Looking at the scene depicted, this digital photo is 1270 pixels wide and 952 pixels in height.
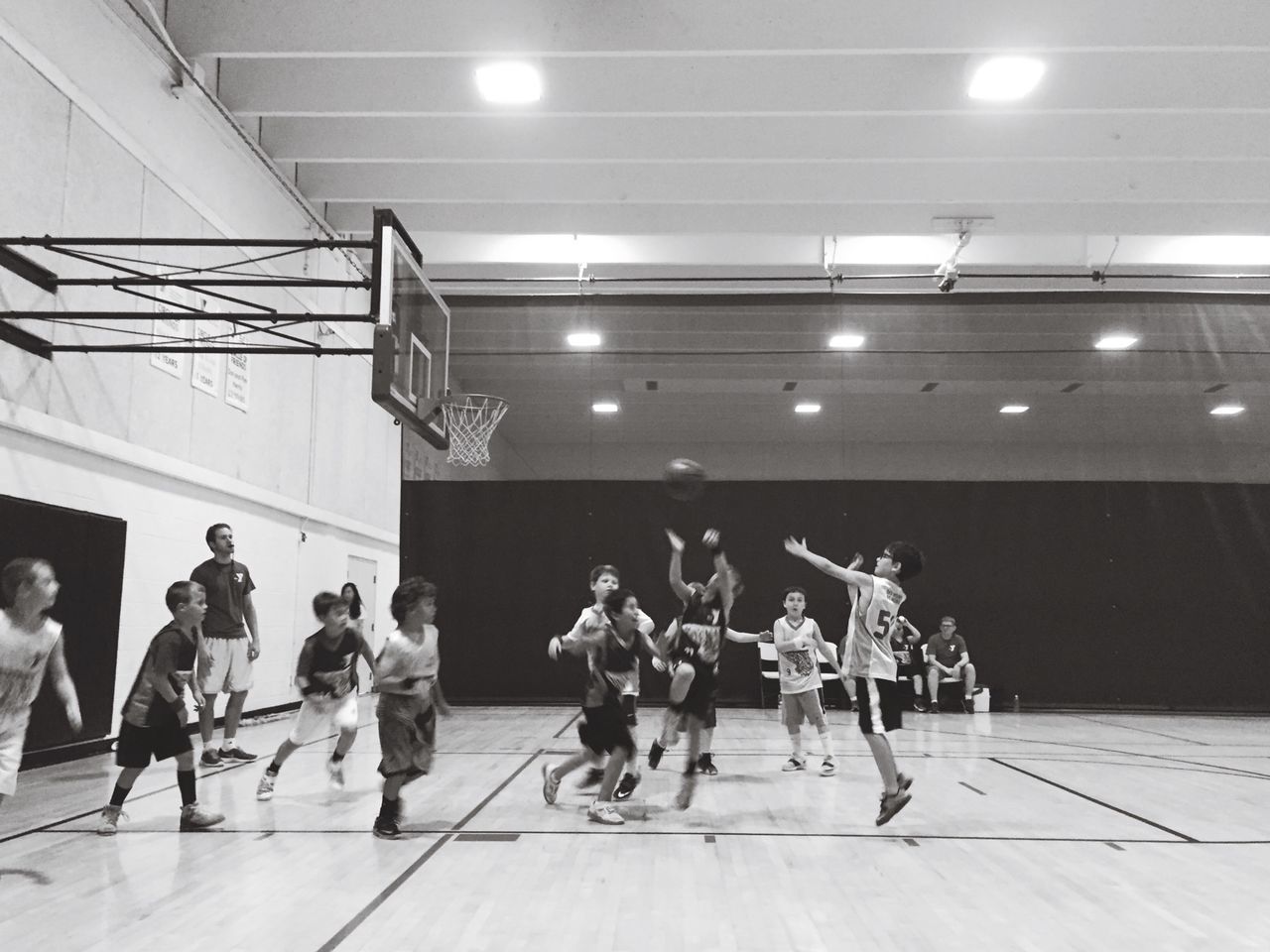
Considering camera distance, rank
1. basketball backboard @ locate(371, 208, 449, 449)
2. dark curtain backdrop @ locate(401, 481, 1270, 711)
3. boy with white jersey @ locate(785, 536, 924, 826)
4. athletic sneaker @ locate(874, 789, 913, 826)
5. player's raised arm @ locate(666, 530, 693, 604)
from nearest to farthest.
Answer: athletic sneaker @ locate(874, 789, 913, 826), boy with white jersey @ locate(785, 536, 924, 826), player's raised arm @ locate(666, 530, 693, 604), basketball backboard @ locate(371, 208, 449, 449), dark curtain backdrop @ locate(401, 481, 1270, 711)

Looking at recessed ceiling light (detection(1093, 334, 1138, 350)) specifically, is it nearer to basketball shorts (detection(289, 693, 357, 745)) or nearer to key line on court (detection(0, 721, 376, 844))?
key line on court (detection(0, 721, 376, 844))

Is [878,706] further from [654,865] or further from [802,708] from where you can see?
[802,708]

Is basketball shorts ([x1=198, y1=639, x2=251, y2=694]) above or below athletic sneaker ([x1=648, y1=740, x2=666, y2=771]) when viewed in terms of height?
above

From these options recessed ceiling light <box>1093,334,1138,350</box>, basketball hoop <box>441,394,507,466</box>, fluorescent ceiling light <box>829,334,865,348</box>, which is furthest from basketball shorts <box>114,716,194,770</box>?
recessed ceiling light <box>1093,334,1138,350</box>

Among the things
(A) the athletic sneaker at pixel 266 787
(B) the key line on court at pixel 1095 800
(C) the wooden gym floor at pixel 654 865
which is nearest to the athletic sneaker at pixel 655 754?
(C) the wooden gym floor at pixel 654 865

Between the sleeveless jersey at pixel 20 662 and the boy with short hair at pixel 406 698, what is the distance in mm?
1506

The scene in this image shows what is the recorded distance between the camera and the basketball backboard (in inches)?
258

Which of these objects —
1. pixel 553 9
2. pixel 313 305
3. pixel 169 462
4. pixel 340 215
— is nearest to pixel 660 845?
pixel 169 462

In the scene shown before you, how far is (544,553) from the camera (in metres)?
13.7

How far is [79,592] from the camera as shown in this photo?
7.22 meters

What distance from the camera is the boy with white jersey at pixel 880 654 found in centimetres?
527

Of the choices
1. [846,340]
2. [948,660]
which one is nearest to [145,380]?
[846,340]

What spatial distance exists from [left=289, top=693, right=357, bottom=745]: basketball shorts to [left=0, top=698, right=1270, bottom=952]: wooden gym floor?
41 cm

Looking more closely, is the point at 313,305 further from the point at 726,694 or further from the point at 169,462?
the point at 726,694
